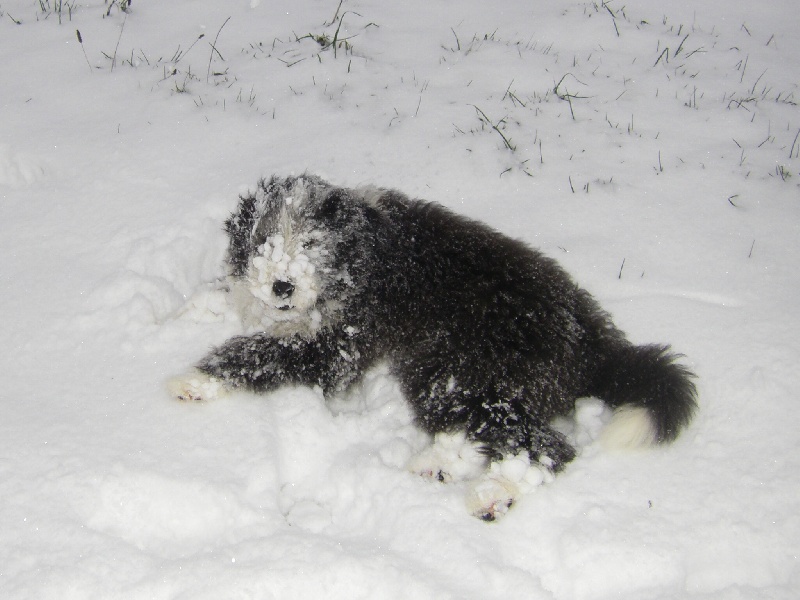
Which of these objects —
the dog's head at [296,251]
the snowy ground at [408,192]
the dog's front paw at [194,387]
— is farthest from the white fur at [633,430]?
the dog's front paw at [194,387]

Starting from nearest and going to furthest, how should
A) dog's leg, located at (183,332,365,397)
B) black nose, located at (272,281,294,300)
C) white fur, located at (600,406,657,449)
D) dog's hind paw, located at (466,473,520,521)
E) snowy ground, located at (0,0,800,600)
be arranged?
1. snowy ground, located at (0,0,800,600)
2. dog's hind paw, located at (466,473,520,521)
3. white fur, located at (600,406,657,449)
4. black nose, located at (272,281,294,300)
5. dog's leg, located at (183,332,365,397)

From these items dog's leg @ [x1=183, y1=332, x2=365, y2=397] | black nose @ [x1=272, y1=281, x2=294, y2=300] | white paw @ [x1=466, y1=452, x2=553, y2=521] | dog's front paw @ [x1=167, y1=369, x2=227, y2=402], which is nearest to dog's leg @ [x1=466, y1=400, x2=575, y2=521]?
white paw @ [x1=466, y1=452, x2=553, y2=521]

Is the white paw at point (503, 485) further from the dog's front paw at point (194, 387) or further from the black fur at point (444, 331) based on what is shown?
the dog's front paw at point (194, 387)

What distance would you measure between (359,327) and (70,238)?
6.53ft

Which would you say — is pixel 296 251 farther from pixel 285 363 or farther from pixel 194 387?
pixel 194 387

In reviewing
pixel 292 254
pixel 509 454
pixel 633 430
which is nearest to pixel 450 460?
pixel 509 454

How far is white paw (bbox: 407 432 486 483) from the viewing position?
265 centimetres

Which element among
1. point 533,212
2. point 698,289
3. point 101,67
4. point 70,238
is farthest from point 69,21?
point 698,289

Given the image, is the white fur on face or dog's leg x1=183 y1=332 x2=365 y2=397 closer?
the white fur on face

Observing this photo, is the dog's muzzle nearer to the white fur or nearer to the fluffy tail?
the fluffy tail

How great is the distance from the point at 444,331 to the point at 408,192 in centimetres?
160

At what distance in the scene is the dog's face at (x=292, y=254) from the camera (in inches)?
112

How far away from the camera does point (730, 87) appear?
17.6 ft

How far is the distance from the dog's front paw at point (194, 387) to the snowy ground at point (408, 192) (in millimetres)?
69
